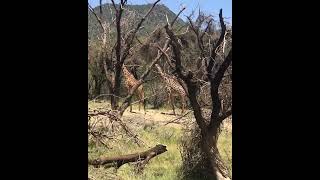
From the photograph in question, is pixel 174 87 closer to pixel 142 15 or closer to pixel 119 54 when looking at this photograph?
pixel 119 54

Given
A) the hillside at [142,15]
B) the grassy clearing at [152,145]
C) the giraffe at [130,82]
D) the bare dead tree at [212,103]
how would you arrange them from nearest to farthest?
1. the grassy clearing at [152,145]
2. the bare dead tree at [212,103]
3. the giraffe at [130,82]
4. the hillside at [142,15]

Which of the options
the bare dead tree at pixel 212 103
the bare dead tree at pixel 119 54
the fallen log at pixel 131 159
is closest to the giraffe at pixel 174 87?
the bare dead tree at pixel 212 103

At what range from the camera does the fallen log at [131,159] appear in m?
4.40

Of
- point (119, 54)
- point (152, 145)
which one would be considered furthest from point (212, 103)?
point (119, 54)

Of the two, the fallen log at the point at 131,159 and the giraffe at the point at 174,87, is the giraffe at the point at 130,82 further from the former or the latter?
the fallen log at the point at 131,159

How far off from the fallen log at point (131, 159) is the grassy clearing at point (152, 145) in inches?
1.9

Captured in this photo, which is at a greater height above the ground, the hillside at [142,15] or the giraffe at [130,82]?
the hillside at [142,15]

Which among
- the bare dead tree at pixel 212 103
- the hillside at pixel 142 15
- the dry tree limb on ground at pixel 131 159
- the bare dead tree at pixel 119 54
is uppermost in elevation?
the hillside at pixel 142 15

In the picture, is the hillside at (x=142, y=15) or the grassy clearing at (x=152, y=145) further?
the hillside at (x=142, y=15)

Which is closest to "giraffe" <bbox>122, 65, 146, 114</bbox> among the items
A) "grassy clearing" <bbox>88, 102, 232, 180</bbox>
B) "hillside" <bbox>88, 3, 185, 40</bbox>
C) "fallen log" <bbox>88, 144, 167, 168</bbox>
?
"grassy clearing" <bbox>88, 102, 232, 180</bbox>
